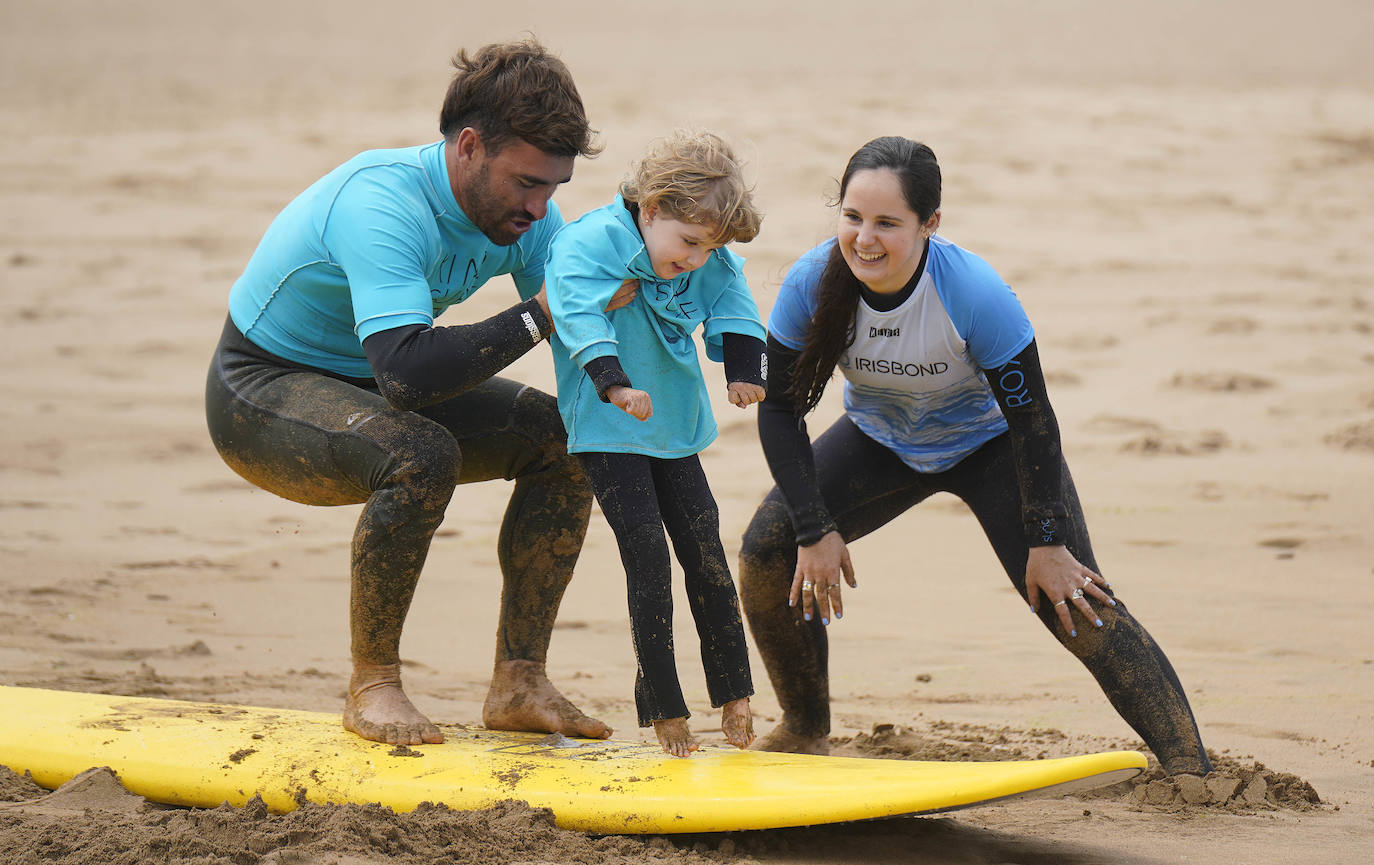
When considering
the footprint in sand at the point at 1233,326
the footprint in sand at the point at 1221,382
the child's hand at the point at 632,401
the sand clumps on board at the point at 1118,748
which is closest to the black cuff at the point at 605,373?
the child's hand at the point at 632,401

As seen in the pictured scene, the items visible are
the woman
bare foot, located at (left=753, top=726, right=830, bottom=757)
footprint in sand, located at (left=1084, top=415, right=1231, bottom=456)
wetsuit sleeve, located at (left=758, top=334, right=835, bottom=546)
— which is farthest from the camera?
footprint in sand, located at (left=1084, top=415, right=1231, bottom=456)

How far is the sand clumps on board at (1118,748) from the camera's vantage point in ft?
11.3

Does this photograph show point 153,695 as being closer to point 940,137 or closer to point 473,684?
point 473,684

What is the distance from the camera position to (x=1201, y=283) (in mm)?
10125

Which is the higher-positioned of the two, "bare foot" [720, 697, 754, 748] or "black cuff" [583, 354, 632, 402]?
"black cuff" [583, 354, 632, 402]

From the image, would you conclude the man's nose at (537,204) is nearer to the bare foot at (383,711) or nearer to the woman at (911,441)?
the woman at (911,441)

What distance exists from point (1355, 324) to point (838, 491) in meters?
6.57

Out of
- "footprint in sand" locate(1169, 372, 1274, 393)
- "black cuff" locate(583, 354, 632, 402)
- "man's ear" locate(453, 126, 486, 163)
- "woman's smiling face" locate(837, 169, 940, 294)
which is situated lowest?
"black cuff" locate(583, 354, 632, 402)

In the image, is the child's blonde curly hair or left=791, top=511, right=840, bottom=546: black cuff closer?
the child's blonde curly hair

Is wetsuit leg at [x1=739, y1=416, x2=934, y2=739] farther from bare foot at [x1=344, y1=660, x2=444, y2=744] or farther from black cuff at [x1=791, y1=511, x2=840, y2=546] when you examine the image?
bare foot at [x1=344, y1=660, x2=444, y2=744]

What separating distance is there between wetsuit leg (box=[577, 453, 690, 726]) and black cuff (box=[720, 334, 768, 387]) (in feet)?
1.03

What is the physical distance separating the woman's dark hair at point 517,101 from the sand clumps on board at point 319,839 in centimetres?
159

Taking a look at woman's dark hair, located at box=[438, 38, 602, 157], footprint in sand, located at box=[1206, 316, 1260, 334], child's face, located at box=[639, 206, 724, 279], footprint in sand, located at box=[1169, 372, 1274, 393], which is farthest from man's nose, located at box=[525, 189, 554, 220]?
footprint in sand, located at box=[1206, 316, 1260, 334]

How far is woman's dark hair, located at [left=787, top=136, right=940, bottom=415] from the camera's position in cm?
342
